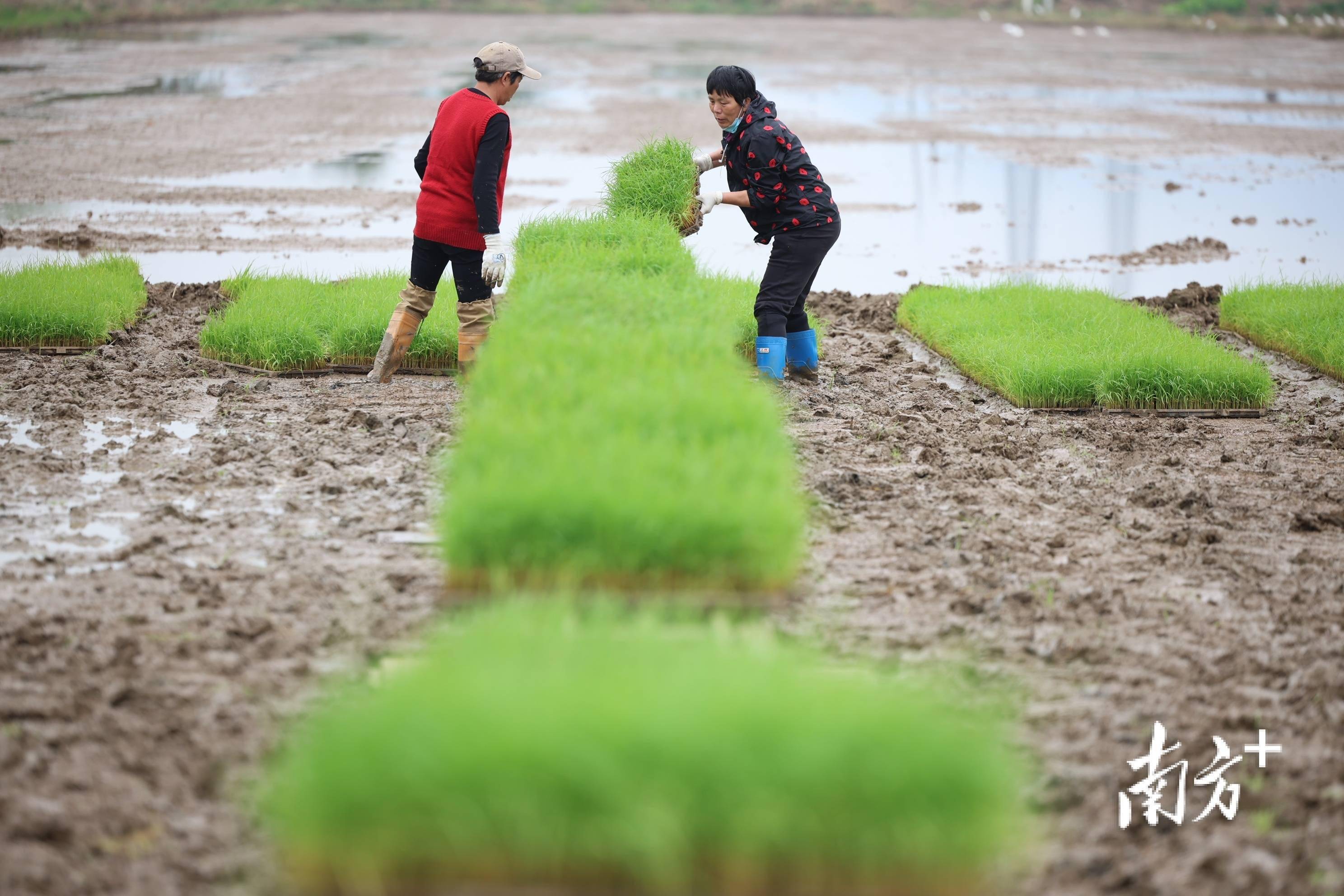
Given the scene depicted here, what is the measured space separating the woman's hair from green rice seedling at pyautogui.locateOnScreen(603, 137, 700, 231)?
63 cm

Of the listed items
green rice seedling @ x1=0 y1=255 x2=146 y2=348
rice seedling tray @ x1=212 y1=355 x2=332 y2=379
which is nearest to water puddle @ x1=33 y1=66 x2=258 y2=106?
green rice seedling @ x1=0 y1=255 x2=146 y2=348

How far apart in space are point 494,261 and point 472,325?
0.50 metres

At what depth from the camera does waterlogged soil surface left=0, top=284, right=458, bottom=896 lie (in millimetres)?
2908

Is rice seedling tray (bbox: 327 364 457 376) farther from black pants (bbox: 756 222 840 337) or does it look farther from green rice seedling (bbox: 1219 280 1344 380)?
green rice seedling (bbox: 1219 280 1344 380)

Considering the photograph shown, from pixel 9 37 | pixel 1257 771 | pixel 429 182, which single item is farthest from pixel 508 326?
pixel 9 37

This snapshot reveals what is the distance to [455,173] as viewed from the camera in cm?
649

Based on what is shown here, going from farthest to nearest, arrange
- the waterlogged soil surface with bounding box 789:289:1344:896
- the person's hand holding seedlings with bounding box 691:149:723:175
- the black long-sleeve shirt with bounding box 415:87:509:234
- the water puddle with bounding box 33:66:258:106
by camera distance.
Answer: the water puddle with bounding box 33:66:258:106 → the person's hand holding seedlings with bounding box 691:149:723:175 → the black long-sleeve shirt with bounding box 415:87:509:234 → the waterlogged soil surface with bounding box 789:289:1344:896

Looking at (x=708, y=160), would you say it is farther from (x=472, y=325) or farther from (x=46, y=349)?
(x=46, y=349)

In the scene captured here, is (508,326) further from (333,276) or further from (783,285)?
(333,276)

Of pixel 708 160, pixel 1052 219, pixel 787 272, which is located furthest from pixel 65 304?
pixel 1052 219

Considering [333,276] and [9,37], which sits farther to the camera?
[9,37]

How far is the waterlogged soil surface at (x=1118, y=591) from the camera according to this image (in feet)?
9.94

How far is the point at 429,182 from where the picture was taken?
6559mm

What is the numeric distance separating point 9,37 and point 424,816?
30.3m
